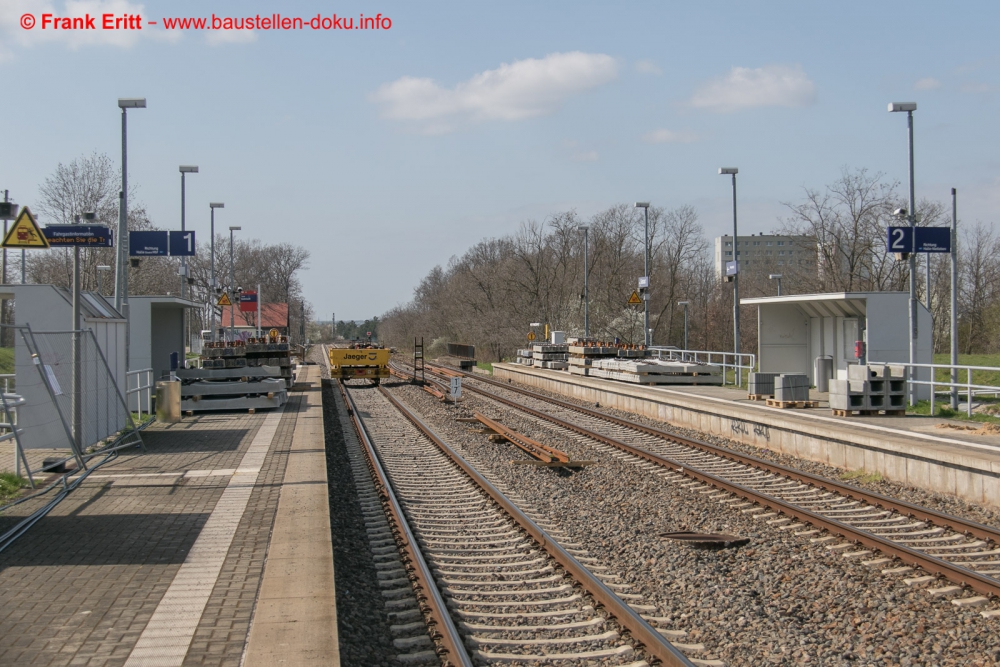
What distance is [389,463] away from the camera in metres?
14.4

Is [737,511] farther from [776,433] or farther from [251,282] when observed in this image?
[251,282]

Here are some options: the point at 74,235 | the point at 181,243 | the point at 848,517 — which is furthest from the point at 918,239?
the point at 181,243

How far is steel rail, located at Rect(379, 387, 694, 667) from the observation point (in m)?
5.45

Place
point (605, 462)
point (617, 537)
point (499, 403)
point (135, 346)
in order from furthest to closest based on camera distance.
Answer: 1. point (499, 403)
2. point (135, 346)
3. point (605, 462)
4. point (617, 537)

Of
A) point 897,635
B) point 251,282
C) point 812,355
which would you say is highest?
point 251,282

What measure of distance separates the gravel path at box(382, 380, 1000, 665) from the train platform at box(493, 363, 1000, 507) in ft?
10.3

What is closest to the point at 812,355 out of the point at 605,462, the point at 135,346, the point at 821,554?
the point at 605,462

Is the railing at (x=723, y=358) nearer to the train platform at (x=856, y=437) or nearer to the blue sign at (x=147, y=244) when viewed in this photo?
the train platform at (x=856, y=437)

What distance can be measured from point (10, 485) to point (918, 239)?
55.2 feet

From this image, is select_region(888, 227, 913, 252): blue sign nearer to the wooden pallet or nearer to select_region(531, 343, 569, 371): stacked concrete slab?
the wooden pallet

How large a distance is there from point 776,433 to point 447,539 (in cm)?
861

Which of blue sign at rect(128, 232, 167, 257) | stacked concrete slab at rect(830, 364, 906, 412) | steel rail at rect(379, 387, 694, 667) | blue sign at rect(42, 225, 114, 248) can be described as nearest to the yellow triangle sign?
→ blue sign at rect(42, 225, 114, 248)

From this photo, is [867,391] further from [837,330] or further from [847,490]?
[837,330]

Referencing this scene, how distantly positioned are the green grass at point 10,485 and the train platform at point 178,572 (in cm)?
72
